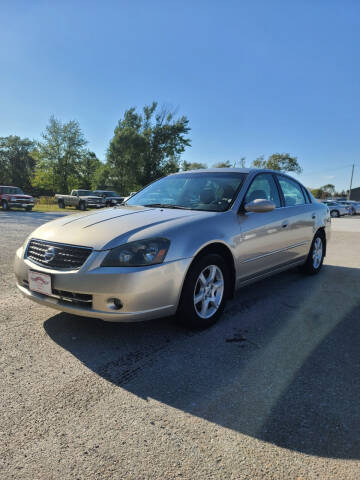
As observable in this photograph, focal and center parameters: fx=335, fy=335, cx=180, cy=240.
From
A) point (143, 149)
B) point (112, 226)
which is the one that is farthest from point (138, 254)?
point (143, 149)

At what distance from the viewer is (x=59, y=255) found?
2.76m

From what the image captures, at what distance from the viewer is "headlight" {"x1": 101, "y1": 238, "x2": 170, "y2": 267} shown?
8.50ft

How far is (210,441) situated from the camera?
1.74m

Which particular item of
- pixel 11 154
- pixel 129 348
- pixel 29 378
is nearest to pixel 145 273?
pixel 129 348

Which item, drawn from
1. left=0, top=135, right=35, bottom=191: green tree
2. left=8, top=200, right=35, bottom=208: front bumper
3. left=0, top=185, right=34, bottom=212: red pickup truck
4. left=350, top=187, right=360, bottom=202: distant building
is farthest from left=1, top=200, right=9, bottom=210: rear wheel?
left=350, top=187, right=360, bottom=202: distant building

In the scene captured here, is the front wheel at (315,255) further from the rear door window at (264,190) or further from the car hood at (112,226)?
the car hood at (112,226)

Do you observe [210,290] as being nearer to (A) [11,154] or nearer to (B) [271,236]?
(B) [271,236]

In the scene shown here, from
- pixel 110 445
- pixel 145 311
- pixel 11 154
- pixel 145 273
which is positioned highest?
pixel 11 154

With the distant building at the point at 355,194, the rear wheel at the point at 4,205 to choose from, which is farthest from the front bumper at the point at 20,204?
the distant building at the point at 355,194

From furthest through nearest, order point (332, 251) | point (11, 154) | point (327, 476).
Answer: point (11, 154) → point (332, 251) → point (327, 476)

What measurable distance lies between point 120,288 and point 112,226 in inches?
26.6

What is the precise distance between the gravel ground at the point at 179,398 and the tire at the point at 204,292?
0.45ft

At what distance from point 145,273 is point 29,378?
3.48ft

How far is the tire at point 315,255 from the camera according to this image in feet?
16.9
